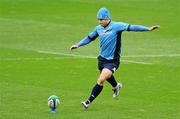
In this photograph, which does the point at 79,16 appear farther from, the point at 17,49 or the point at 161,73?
the point at 161,73

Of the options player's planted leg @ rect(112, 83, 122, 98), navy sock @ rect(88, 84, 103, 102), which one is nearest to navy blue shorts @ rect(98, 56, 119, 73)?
navy sock @ rect(88, 84, 103, 102)

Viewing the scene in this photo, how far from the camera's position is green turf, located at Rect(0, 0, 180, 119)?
17.3 meters

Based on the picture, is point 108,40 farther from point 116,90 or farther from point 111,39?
point 116,90

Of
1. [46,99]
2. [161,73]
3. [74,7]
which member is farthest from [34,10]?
[46,99]

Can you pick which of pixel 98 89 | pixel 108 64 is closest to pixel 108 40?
pixel 108 64

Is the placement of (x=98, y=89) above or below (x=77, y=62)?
above

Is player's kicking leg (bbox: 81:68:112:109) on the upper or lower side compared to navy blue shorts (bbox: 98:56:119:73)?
lower

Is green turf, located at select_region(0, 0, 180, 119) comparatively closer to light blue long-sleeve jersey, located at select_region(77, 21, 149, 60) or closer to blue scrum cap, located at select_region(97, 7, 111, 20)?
light blue long-sleeve jersey, located at select_region(77, 21, 149, 60)

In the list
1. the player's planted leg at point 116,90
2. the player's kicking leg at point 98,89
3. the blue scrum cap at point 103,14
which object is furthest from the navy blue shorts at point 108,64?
the blue scrum cap at point 103,14

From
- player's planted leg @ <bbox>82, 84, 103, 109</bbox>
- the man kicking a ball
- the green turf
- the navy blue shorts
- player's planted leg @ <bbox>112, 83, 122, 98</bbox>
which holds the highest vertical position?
the man kicking a ball

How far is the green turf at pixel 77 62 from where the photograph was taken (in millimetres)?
17281

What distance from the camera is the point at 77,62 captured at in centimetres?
2519

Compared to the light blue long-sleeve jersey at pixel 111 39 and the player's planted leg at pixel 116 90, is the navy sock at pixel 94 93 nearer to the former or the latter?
the light blue long-sleeve jersey at pixel 111 39

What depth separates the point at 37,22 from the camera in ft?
117
